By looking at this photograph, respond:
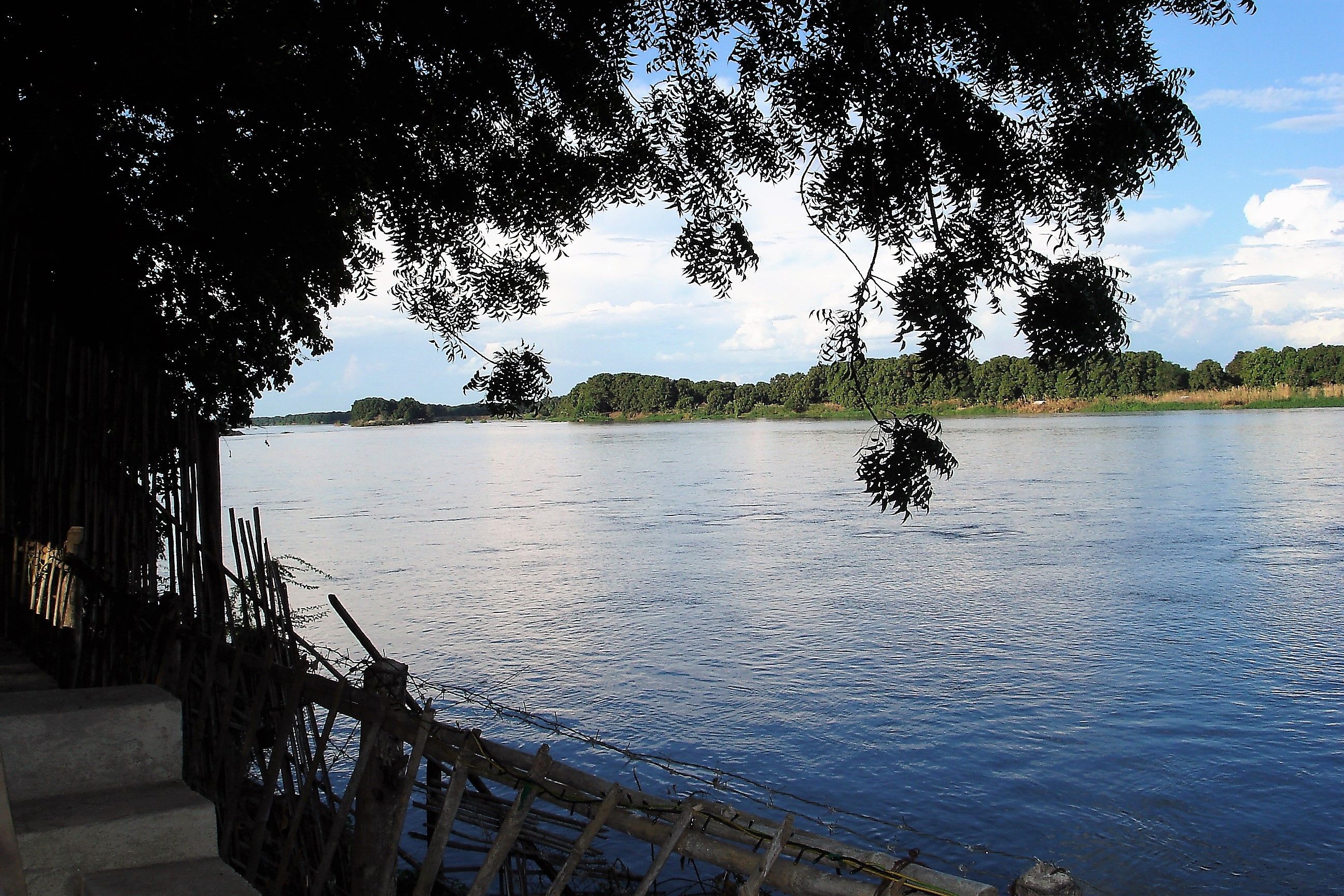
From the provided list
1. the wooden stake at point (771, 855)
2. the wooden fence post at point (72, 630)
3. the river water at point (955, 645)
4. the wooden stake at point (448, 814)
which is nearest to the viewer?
the wooden stake at point (771, 855)

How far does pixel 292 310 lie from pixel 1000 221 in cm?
531

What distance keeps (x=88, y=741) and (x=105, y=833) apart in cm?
52

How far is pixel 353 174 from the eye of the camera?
7371mm

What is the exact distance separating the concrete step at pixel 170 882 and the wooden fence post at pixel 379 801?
31.5 inches

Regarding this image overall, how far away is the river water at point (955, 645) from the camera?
8750mm

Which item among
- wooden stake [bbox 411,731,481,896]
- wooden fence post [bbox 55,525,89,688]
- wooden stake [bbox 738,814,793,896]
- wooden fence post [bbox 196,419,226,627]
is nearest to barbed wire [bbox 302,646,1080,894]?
wooden fence post [bbox 196,419,226,627]

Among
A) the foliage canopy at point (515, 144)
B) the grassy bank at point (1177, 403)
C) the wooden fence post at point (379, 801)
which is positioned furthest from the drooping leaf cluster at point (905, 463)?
the grassy bank at point (1177, 403)

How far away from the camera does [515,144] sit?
28.9ft

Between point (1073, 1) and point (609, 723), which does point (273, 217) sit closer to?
point (1073, 1)

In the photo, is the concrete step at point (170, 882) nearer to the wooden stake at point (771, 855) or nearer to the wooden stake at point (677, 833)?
the wooden stake at point (677, 833)

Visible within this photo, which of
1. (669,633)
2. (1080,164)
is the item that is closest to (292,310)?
(1080,164)

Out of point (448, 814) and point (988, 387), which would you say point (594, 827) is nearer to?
point (448, 814)

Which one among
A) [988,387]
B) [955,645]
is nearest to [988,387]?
[988,387]

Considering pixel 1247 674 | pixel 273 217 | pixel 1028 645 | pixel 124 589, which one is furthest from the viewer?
pixel 1028 645
